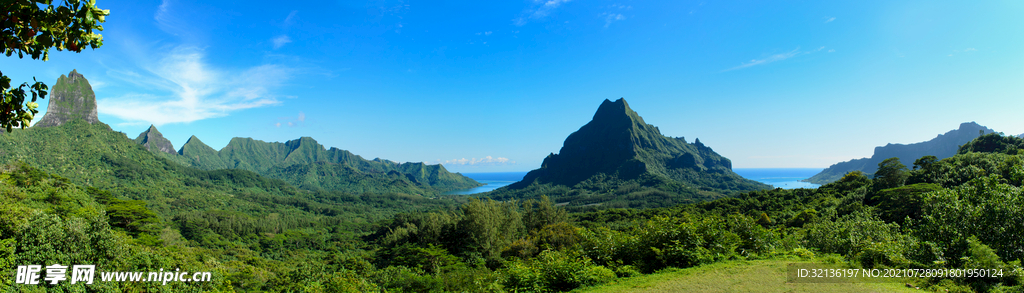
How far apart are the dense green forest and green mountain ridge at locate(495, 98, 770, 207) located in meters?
63.9

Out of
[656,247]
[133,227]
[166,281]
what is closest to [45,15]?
Result: [656,247]

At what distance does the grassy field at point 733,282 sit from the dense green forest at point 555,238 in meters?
0.66

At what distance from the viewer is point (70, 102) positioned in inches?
5408

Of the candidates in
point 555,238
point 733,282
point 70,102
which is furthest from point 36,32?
point 70,102

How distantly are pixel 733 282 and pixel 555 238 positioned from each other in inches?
887

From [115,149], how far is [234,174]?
1841 inches

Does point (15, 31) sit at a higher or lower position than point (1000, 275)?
higher

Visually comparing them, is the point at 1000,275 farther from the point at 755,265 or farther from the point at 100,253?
the point at 100,253

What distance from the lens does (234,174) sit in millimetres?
181250

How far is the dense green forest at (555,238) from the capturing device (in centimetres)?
1041

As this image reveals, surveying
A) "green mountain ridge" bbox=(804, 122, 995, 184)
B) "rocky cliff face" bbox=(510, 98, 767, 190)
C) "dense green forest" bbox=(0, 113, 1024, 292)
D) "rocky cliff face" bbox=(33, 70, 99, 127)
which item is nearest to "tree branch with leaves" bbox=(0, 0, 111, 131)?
"dense green forest" bbox=(0, 113, 1024, 292)

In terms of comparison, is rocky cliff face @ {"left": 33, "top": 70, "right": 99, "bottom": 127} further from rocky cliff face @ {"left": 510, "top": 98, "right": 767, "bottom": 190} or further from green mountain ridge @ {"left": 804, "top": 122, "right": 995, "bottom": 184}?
green mountain ridge @ {"left": 804, "top": 122, "right": 995, "bottom": 184}

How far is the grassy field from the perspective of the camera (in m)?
8.30

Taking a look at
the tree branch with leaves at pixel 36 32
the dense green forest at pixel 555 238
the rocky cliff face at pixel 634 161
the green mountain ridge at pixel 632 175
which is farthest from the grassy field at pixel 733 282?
the rocky cliff face at pixel 634 161
